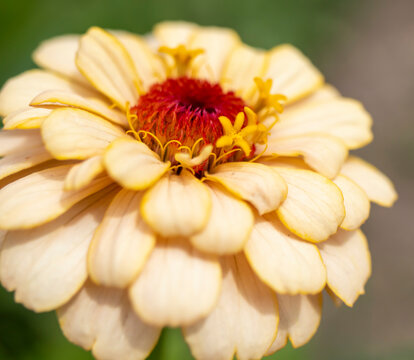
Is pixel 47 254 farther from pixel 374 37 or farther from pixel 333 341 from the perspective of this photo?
pixel 374 37

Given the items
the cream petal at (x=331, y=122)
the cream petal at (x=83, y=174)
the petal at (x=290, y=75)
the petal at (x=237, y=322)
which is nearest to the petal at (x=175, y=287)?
the petal at (x=237, y=322)

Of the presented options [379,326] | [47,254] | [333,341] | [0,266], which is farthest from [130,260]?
[379,326]

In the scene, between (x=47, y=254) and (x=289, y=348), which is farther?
(x=289, y=348)

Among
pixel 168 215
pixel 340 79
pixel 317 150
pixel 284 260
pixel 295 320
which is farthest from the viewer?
pixel 340 79

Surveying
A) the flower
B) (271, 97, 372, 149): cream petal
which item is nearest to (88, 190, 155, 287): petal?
the flower

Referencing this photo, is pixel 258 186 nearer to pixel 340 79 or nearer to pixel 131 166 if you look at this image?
pixel 131 166

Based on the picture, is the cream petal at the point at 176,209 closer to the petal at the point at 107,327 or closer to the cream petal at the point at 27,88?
the petal at the point at 107,327

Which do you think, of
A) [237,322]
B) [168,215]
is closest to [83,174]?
[168,215]
